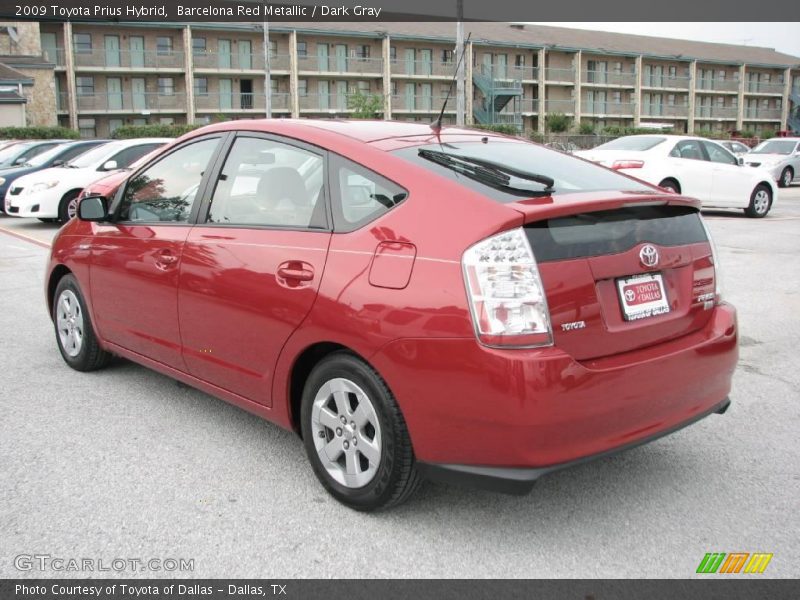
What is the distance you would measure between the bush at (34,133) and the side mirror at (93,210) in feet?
128

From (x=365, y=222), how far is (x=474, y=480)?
1.14 metres

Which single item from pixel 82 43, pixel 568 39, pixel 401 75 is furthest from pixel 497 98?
pixel 82 43

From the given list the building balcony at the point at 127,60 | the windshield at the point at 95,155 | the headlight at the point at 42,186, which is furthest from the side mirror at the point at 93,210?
the building balcony at the point at 127,60

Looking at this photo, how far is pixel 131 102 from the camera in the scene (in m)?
51.7

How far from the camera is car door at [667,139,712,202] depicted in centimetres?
1524

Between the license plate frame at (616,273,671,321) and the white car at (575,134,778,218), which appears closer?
the license plate frame at (616,273,671,321)

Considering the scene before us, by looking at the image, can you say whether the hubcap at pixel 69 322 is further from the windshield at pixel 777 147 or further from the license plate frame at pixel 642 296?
the windshield at pixel 777 147

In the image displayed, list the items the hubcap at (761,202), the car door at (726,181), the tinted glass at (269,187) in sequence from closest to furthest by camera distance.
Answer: the tinted glass at (269,187), the car door at (726,181), the hubcap at (761,202)

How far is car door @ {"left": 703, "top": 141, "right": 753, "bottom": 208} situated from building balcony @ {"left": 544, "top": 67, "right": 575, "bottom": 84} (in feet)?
170

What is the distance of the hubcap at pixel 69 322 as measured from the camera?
17.7 feet

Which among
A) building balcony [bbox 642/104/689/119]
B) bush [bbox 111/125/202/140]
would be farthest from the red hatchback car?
building balcony [bbox 642/104/689/119]

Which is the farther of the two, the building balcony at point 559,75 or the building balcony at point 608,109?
the building balcony at point 608,109

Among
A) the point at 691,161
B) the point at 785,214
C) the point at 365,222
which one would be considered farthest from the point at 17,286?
the point at 785,214

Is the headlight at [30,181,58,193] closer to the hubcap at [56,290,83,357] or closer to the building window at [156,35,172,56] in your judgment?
the hubcap at [56,290,83,357]
